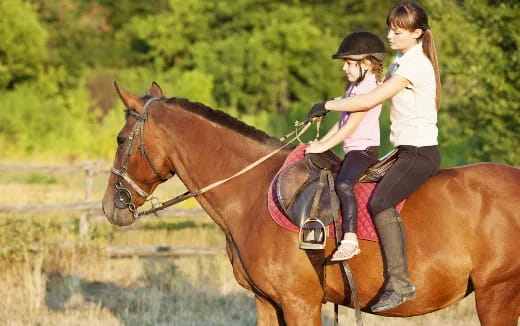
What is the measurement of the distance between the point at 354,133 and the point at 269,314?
1.50 metres

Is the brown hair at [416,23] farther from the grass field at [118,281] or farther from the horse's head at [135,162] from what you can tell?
the grass field at [118,281]

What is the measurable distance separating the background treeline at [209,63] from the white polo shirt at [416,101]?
26.5ft

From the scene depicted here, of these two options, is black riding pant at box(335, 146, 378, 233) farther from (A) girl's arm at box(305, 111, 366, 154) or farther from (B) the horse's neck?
(B) the horse's neck

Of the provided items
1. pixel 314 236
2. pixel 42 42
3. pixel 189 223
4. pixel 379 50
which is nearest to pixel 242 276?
pixel 314 236

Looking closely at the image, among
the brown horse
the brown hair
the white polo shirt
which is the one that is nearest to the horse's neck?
the brown horse

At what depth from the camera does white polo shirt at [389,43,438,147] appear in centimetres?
480

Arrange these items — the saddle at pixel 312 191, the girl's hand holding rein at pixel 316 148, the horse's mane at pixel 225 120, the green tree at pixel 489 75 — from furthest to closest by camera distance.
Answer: the green tree at pixel 489 75
the horse's mane at pixel 225 120
the girl's hand holding rein at pixel 316 148
the saddle at pixel 312 191

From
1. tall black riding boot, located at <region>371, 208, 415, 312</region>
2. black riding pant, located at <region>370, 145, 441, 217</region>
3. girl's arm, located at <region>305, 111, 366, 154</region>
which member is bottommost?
tall black riding boot, located at <region>371, 208, 415, 312</region>

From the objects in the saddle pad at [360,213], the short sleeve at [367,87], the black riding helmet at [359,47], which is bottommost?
the saddle pad at [360,213]

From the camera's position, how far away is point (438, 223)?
4828 millimetres

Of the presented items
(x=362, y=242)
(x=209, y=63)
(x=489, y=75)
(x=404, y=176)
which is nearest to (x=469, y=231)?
(x=404, y=176)

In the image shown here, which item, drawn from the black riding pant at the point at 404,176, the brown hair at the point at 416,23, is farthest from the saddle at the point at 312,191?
the brown hair at the point at 416,23

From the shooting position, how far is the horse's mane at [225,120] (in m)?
5.39

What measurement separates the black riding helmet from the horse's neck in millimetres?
949
